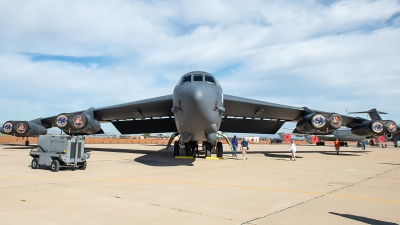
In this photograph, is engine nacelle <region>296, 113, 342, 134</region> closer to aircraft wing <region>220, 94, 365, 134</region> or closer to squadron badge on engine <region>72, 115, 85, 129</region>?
aircraft wing <region>220, 94, 365, 134</region>

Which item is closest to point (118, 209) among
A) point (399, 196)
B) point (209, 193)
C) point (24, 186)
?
point (209, 193)

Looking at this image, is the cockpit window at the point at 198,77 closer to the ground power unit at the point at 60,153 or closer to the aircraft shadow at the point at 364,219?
the ground power unit at the point at 60,153

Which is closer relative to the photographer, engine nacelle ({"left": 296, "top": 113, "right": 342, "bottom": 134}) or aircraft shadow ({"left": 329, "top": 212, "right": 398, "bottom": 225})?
aircraft shadow ({"left": 329, "top": 212, "right": 398, "bottom": 225})

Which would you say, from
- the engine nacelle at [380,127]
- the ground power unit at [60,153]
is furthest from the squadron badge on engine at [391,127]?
the ground power unit at [60,153]

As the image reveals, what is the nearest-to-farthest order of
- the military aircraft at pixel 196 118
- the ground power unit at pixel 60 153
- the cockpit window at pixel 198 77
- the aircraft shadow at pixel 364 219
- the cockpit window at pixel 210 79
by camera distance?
the aircraft shadow at pixel 364 219 < the ground power unit at pixel 60 153 < the military aircraft at pixel 196 118 < the cockpit window at pixel 198 77 < the cockpit window at pixel 210 79

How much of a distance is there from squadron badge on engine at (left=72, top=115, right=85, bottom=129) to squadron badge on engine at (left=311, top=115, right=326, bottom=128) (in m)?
13.2

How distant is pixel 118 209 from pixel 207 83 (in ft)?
28.0

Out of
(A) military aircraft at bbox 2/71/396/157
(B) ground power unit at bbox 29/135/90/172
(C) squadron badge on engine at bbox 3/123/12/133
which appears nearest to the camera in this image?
(B) ground power unit at bbox 29/135/90/172

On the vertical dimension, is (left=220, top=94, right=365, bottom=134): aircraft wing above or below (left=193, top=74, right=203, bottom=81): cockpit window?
below

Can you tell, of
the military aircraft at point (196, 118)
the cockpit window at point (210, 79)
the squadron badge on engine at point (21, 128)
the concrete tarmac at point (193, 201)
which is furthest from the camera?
the squadron badge on engine at point (21, 128)

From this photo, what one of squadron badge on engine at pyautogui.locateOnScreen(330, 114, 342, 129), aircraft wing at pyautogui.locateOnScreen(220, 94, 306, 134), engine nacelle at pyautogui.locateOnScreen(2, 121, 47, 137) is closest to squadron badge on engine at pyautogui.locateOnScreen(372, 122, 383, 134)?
squadron badge on engine at pyautogui.locateOnScreen(330, 114, 342, 129)

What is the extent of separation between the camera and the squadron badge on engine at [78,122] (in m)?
16.8

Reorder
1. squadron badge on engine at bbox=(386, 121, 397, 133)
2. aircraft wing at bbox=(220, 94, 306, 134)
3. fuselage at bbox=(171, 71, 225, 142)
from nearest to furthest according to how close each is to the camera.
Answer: fuselage at bbox=(171, 71, 225, 142) → aircraft wing at bbox=(220, 94, 306, 134) → squadron badge on engine at bbox=(386, 121, 397, 133)

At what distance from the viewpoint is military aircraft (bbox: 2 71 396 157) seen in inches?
473
